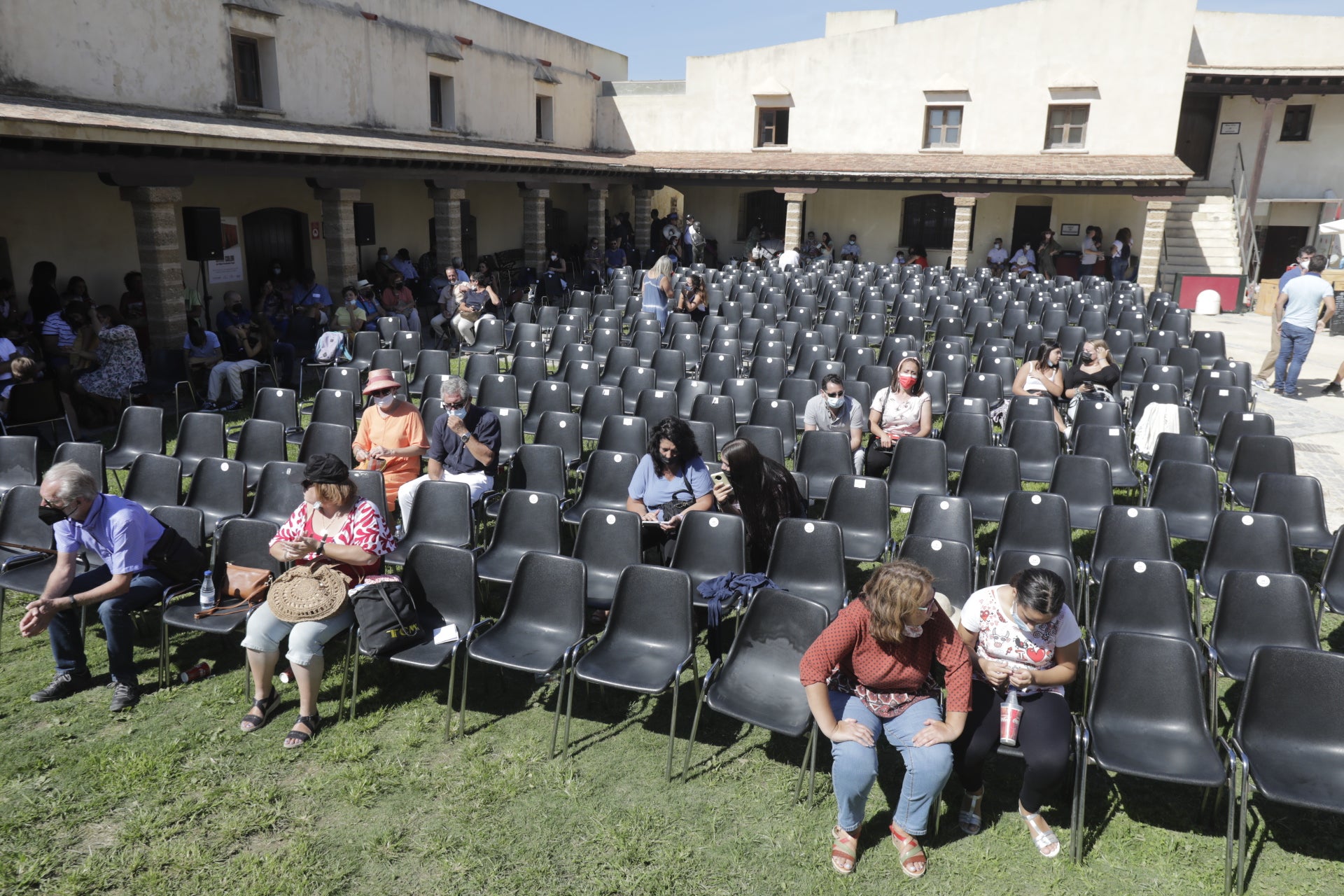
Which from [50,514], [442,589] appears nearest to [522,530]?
[442,589]

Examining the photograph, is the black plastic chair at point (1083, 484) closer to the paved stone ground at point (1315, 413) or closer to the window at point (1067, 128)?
the paved stone ground at point (1315, 413)

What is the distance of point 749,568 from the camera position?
5816 mm

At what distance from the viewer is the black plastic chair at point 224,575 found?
4980 millimetres

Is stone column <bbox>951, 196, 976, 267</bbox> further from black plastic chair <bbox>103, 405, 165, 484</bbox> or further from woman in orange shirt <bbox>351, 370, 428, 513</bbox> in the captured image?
black plastic chair <bbox>103, 405, 165, 484</bbox>

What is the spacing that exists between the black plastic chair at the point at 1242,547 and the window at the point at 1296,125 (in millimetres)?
23213

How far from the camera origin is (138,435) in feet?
25.7

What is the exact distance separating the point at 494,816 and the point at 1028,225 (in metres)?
24.7

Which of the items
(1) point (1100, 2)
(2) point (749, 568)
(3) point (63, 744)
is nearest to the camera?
(3) point (63, 744)

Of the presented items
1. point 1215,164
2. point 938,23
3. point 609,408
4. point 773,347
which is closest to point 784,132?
point 938,23

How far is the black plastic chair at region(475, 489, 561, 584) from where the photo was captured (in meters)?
5.80

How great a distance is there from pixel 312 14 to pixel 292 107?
5.98 ft

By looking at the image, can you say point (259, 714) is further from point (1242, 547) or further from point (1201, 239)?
point (1201, 239)

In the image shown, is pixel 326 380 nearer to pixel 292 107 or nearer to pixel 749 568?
pixel 749 568

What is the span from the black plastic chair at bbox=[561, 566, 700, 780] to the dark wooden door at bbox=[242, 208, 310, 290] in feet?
39.2
